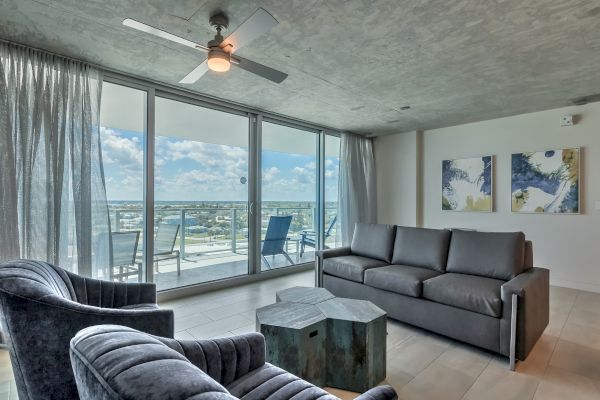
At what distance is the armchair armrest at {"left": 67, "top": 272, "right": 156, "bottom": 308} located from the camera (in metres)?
2.01

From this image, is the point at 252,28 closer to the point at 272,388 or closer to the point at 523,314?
the point at 272,388

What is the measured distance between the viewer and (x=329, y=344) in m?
2.02

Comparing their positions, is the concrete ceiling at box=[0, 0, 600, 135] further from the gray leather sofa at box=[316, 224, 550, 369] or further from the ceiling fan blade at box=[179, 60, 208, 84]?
the gray leather sofa at box=[316, 224, 550, 369]

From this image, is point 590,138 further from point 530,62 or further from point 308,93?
point 308,93

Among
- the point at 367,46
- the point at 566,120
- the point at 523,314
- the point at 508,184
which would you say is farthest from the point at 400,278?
the point at 566,120

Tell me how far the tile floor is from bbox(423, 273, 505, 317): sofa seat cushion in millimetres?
367

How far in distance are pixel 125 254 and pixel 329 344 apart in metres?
2.51

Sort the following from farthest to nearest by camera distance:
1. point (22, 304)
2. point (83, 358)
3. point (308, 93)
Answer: point (308, 93), point (22, 304), point (83, 358)

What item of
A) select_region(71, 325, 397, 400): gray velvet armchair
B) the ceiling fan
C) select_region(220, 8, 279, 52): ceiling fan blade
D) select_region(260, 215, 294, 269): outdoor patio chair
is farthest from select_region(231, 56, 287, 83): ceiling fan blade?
select_region(260, 215, 294, 269): outdoor patio chair

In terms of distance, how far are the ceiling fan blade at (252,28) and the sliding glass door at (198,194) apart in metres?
1.97

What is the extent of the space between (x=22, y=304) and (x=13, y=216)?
1878 mm

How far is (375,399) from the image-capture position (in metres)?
0.93

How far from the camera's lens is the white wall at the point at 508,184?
159 inches

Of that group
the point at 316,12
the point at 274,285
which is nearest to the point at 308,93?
the point at 316,12
